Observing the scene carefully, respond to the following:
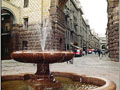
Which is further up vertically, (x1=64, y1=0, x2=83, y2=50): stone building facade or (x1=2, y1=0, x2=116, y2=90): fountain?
(x1=64, y1=0, x2=83, y2=50): stone building facade

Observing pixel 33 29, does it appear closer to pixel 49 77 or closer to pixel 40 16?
pixel 40 16

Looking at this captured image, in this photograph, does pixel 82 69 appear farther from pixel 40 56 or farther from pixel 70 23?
pixel 70 23

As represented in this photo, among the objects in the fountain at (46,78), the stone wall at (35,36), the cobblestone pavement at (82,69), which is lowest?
the cobblestone pavement at (82,69)

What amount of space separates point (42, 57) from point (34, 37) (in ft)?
55.3

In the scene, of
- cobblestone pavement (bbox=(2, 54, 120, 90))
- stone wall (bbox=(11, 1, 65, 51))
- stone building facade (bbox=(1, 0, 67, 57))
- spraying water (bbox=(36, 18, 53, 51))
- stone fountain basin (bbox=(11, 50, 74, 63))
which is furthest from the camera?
stone building facade (bbox=(1, 0, 67, 57))

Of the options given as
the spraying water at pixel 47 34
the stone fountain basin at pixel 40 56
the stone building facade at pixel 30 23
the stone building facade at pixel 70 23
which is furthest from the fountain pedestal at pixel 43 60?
the stone building facade at pixel 70 23

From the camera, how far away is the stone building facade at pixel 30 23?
1908 cm

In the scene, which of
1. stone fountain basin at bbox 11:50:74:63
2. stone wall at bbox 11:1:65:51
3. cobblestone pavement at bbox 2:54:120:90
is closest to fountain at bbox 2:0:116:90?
stone fountain basin at bbox 11:50:74:63

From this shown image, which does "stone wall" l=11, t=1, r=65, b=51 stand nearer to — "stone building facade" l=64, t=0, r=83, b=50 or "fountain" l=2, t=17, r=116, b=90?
"stone building facade" l=64, t=0, r=83, b=50

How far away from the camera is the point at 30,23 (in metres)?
20.3

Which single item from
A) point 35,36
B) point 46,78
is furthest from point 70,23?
point 46,78

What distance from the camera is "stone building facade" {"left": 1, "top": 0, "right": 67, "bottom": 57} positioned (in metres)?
19.1

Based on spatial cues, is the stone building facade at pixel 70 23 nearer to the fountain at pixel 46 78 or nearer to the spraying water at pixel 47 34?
the spraying water at pixel 47 34

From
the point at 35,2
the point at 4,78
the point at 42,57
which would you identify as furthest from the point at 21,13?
the point at 42,57
